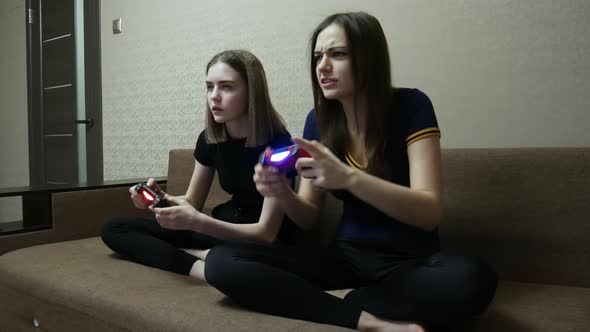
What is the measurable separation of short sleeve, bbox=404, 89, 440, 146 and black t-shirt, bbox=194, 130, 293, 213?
1.63 ft

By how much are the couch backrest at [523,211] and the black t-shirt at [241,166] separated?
58 cm

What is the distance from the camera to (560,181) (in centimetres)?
135

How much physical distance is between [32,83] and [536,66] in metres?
3.73

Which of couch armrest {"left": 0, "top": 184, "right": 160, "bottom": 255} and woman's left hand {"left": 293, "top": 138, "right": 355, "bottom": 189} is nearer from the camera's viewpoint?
woman's left hand {"left": 293, "top": 138, "right": 355, "bottom": 189}

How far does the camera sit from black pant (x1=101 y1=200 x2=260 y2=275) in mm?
1554

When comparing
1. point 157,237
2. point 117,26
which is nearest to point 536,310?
point 157,237

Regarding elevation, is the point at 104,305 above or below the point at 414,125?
below

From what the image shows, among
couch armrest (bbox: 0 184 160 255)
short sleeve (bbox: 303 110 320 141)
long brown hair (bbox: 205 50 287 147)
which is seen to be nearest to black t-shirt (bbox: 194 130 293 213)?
long brown hair (bbox: 205 50 287 147)

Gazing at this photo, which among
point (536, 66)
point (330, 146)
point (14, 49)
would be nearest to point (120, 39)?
point (14, 49)

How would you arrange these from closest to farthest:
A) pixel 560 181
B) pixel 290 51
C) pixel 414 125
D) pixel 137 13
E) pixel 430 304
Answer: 1. pixel 430 304
2. pixel 414 125
3. pixel 560 181
4. pixel 290 51
5. pixel 137 13

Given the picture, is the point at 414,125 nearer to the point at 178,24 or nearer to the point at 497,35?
the point at 497,35

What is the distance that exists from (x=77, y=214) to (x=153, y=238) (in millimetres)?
623

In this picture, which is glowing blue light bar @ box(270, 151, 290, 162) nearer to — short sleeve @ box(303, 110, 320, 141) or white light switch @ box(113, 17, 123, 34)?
short sleeve @ box(303, 110, 320, 141)

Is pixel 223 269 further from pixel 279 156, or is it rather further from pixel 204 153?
pixel 204 153
